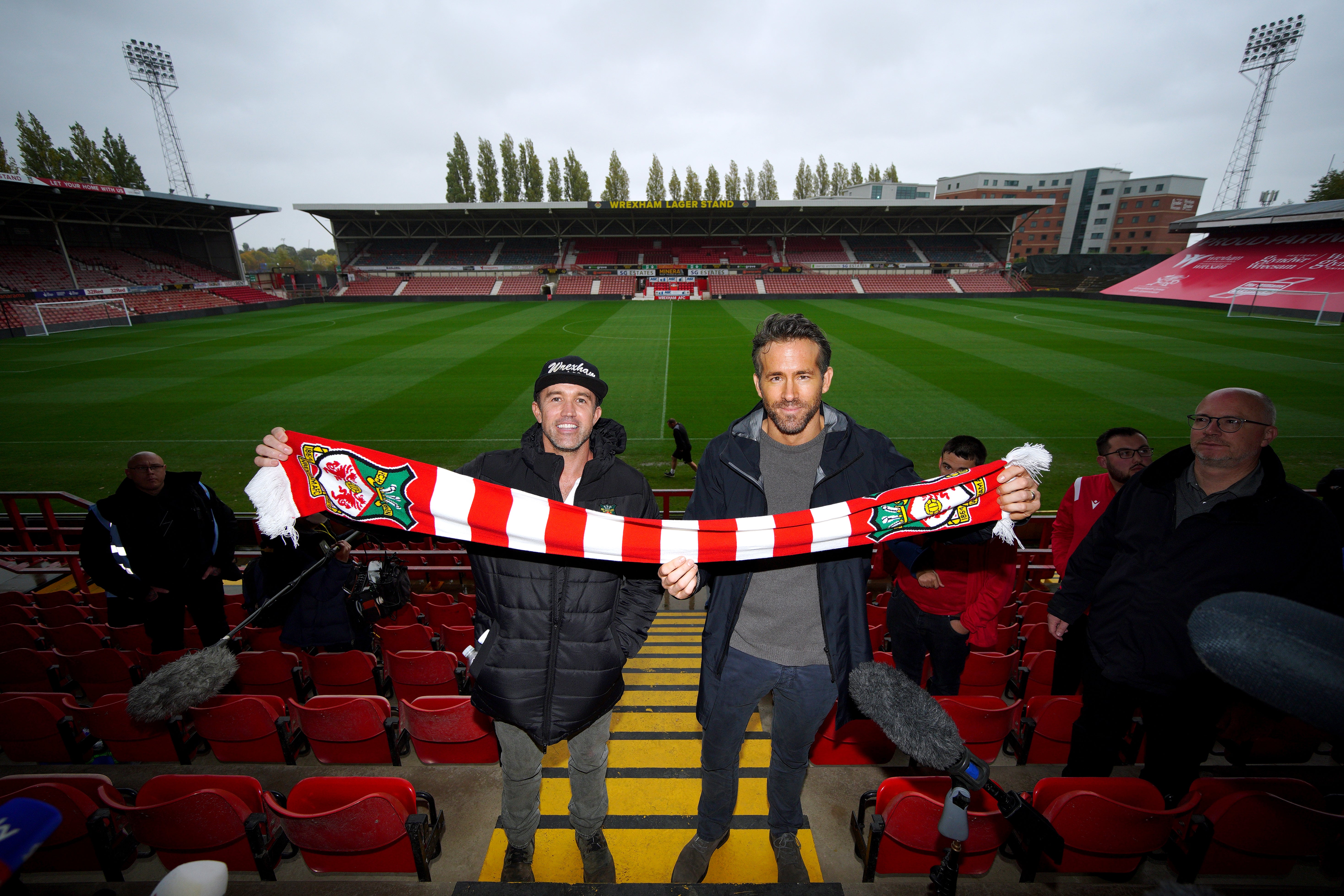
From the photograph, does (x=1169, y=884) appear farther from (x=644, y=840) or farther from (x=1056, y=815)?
(x=644, y=840)

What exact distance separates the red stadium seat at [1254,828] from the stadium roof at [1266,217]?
55.4 meters

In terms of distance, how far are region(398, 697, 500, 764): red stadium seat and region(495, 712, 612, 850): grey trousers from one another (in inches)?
19.4

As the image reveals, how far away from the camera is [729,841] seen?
2.84m

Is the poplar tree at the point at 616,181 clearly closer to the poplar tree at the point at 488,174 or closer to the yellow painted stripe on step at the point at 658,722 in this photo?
the poplar tree at the point at 488,174

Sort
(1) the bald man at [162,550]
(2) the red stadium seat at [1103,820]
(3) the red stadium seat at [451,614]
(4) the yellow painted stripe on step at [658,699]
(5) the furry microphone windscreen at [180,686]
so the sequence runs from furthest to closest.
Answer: (3) the red stadium seat at [451,614] < (1) the bald man at [162,550] < (4) the yellow painted stripe on step at [658,699] < (2) the red stadium seat at [1103,820] < (5) the furry microphone windscreen at [180,686]

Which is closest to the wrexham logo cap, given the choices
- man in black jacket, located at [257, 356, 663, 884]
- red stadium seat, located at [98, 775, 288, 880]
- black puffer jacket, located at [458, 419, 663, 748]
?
man in black jacket, located at [257, 356, 663, 884]

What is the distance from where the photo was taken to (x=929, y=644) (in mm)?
3545

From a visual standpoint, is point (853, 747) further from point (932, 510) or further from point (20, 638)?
point (20, 638)

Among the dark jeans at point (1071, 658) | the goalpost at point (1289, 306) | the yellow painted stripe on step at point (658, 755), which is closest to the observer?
the yellow painted stripe on step at point (658, 755)

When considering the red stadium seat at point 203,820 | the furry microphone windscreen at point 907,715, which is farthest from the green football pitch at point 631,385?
the furry microphone windscreen at point 907,715

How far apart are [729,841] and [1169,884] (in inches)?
97.5

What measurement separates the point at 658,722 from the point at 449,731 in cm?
148

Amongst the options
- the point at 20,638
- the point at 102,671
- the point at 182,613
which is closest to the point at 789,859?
the point at 102,671

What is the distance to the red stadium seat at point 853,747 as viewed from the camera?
3262mm
